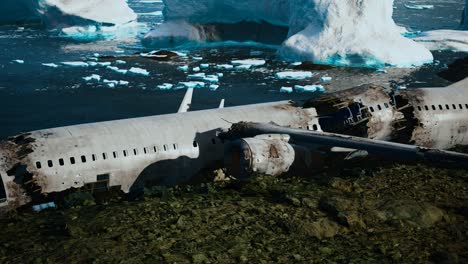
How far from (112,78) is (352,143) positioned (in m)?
56.3

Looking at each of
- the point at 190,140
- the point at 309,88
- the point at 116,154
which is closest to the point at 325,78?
the point at 309,88

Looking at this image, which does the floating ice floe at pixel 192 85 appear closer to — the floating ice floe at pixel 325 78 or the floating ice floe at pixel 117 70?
the floating ice floe at pixel 117 70

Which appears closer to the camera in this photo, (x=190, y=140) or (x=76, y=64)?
(x=190, y=140)

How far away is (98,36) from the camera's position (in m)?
118

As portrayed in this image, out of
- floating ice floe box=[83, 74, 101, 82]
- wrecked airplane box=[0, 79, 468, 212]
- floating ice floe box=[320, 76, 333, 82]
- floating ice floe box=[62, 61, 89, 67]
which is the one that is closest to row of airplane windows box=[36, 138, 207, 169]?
wrecked airplane box=[0, 79, 468, 212]

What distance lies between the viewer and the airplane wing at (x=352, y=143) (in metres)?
31.2

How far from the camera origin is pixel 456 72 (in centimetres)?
8500

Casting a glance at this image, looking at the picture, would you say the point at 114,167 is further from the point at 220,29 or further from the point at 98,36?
the point at 98,36

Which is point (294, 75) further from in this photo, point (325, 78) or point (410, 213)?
point (410, 213)

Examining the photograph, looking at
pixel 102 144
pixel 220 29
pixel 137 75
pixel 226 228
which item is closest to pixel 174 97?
pixel 137 75

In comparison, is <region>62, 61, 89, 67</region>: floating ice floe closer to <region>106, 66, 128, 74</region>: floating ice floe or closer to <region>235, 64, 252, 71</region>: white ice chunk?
<region>106, 66, 128, 74</region>: floating ice floe

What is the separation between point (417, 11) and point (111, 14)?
90421mm

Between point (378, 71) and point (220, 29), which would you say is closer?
point (378, 71)

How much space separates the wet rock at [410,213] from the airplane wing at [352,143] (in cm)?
296
